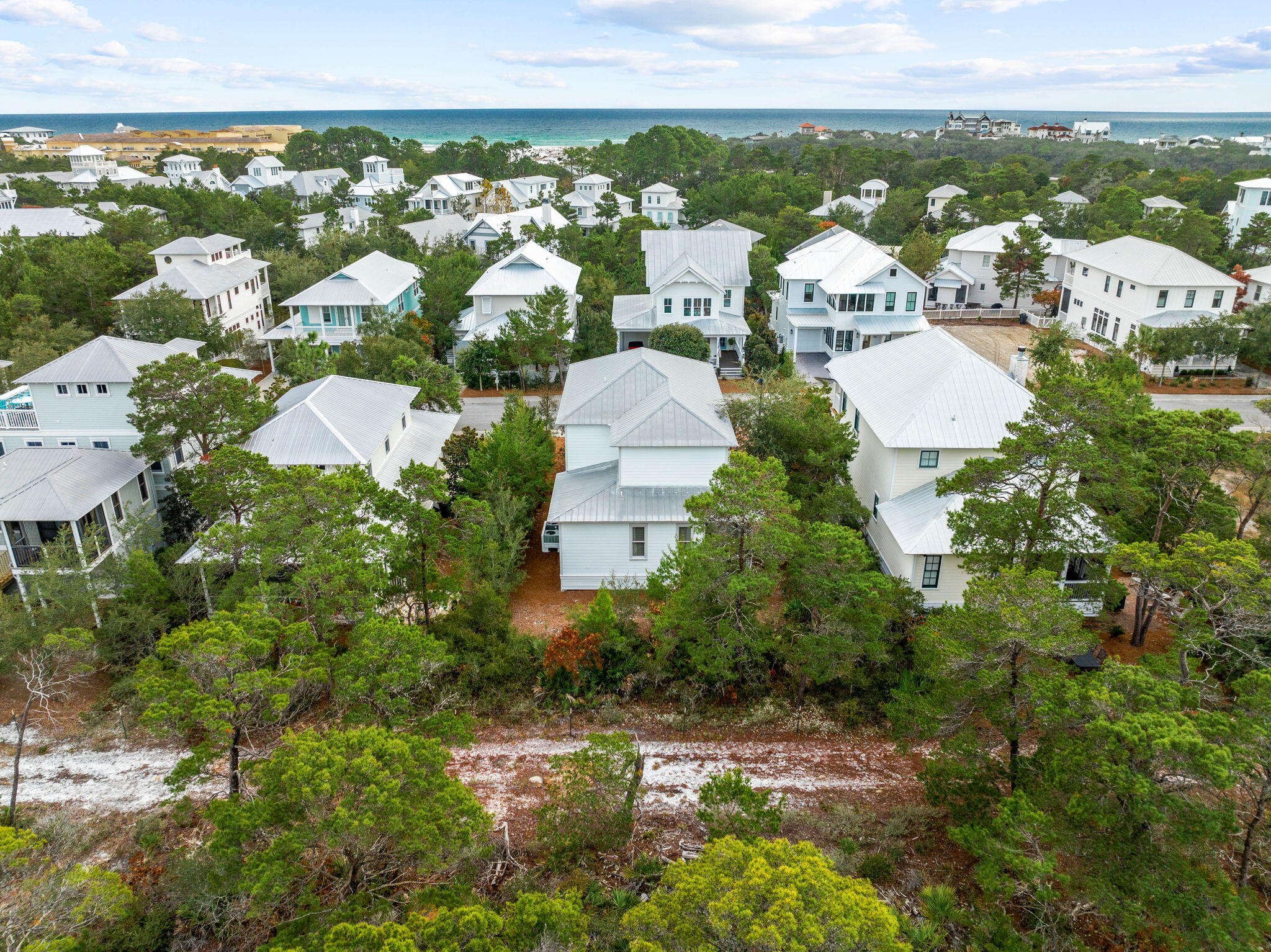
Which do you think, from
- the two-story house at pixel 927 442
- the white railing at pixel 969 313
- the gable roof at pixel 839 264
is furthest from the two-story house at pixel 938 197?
the two-story house at pixel 927 442

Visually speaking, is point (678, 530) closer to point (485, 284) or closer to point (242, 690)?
point (242, 690)

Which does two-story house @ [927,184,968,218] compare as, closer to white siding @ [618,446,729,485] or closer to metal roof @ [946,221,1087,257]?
metal roof @ [946,221,1087,257]

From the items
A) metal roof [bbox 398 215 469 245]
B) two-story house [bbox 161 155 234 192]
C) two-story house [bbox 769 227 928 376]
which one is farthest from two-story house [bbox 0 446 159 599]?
two-story house [bbox 161 155 234 192]

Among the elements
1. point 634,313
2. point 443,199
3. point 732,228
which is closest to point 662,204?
point 443,199

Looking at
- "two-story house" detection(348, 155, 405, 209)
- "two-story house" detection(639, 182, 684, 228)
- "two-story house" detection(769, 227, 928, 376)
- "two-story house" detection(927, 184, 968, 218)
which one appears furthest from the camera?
"two-story house" detection(348, 155, 405, 209)

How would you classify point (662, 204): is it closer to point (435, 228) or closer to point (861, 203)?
point (861, 203)

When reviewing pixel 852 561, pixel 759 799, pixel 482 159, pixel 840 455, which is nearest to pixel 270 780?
pixel 759 799
